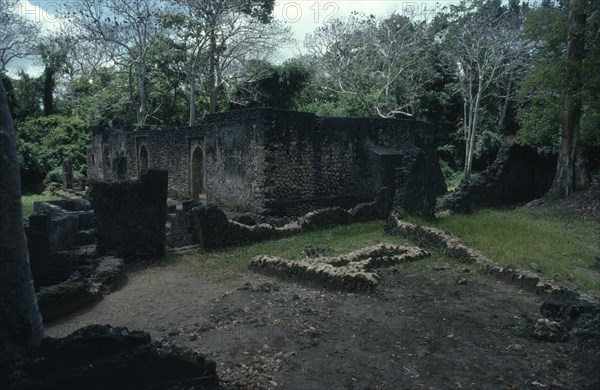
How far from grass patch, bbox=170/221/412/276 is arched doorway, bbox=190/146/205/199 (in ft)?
28.9

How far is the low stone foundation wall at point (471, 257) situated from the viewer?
6.32 meters

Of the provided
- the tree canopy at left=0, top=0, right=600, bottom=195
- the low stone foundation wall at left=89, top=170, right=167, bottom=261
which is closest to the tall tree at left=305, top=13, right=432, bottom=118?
the tree canopy at left=0, top=0, right=600, bottom=195

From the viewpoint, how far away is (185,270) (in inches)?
348

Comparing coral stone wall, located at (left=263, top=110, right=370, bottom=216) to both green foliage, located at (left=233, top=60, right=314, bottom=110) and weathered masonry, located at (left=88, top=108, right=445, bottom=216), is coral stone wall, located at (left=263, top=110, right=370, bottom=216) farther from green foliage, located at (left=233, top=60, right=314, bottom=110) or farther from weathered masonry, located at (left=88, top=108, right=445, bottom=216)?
green foliage, located at (left=233, top=60, right=314, bottom=110)

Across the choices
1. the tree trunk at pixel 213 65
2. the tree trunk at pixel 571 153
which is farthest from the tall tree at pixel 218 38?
the tree trunk at pixel 571 153

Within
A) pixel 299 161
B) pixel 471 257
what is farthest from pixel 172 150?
pixel 471 257

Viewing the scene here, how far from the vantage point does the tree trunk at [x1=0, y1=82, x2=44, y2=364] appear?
138 inches

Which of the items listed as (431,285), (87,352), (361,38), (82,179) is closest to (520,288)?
(431,285)

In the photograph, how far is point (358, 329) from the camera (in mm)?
5473

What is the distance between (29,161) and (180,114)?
10191 millimetres

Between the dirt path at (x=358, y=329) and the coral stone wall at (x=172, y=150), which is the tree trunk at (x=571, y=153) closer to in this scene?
the dirt path at (x=358, y=329)

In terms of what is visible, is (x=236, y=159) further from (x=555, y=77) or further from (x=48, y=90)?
(x=48, y=90)

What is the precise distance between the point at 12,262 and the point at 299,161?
11.3 meters

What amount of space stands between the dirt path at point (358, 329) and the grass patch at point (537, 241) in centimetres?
125
